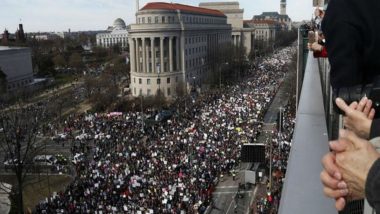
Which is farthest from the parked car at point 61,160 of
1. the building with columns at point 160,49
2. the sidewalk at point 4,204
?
the building with columns at point 160,49

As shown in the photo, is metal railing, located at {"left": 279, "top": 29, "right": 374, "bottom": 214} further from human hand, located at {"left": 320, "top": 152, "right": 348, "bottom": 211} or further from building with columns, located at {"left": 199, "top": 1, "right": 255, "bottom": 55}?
building with columns, located at {"left": 199, "top": 1, "right": 255, "bottom": 55}

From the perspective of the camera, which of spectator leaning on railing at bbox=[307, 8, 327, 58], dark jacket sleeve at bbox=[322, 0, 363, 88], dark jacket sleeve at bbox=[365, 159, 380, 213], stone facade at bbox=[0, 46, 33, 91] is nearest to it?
dark jacket sleeve at bbox=[365, 159, 380, 213]

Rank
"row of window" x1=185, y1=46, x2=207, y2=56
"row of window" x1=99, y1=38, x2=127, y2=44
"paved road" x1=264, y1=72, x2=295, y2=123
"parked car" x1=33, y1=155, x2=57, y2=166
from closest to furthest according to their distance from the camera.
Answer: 1. "parked car" x1=33, y1=155, x2=57, y2=166
2. "paved road" x1=264, y1=72, x2=295, y2=123
3. "row of window" x1=185, y1=46, x2=207, y2=56
4. "row of window" x1=99, y1=38, x2=127, y2=44

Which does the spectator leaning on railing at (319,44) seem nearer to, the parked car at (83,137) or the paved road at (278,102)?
the parked car at (83,137)

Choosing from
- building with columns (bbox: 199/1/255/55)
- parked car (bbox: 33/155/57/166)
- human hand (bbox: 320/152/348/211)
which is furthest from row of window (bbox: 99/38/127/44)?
human hand (bbox: 320/152/348/211)

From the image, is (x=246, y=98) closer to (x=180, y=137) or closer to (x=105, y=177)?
(x=180, y=137)

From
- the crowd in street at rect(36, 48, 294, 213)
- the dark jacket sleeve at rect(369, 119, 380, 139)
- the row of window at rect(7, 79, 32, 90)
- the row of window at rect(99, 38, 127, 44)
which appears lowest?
the crowd in street at rect(36, 48, 294, 213)

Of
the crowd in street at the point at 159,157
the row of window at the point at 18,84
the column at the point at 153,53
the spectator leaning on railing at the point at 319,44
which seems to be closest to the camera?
the spectator leaning on railing at the point at 319,44

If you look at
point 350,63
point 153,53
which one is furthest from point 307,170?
point 153,53

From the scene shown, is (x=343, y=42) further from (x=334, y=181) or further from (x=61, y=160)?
(x=61, y=160)
